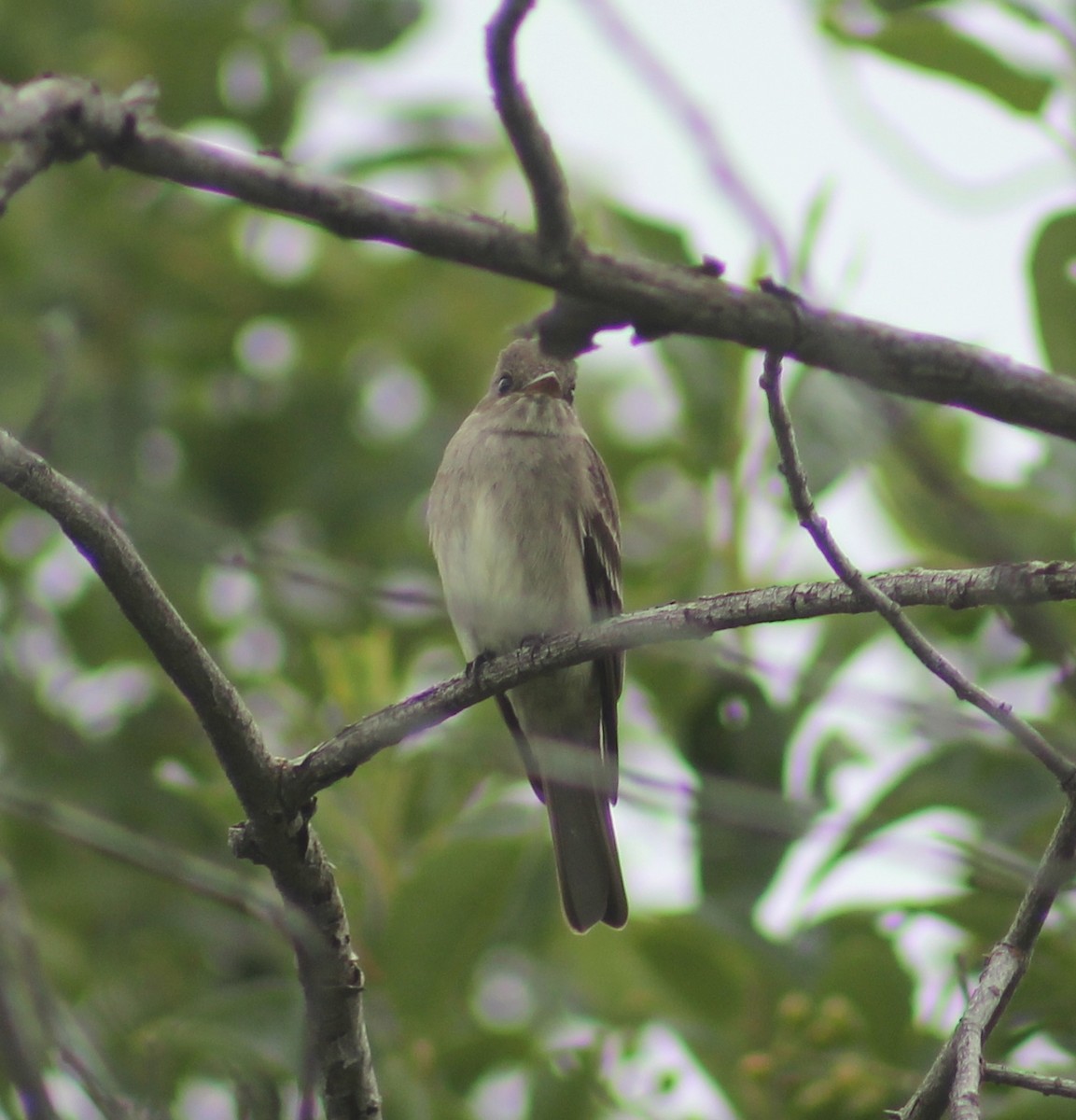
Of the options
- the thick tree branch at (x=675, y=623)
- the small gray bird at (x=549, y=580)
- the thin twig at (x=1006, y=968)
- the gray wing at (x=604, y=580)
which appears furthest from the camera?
the gray wing at (x=604, y=580)

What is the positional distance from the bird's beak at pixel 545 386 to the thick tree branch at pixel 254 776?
2.61 m

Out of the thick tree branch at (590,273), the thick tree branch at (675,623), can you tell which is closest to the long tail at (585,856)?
the thick tree branch at (675,623)

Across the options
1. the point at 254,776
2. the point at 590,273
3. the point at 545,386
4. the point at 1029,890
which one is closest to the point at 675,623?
the point at 1029,890

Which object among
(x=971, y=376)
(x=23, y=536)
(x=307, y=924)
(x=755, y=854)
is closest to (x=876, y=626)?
(x=755, y=854)

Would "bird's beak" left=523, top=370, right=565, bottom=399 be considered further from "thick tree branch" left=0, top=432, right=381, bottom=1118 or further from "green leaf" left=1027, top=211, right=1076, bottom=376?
"thick tree branch" left=0, top=432, right=381, bottom=1118

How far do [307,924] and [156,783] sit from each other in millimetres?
2719

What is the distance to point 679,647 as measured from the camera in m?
3.74

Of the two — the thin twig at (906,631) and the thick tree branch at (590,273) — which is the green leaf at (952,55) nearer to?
the thin twig at (906,631)

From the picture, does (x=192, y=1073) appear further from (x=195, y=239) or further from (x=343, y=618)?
(x=195, y=239)

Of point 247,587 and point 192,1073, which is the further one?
point 247,587

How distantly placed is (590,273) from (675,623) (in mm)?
1308

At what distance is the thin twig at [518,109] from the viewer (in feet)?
5.52

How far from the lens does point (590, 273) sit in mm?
1659

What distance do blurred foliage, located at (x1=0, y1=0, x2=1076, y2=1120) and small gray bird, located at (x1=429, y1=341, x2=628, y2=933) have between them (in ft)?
0.63
